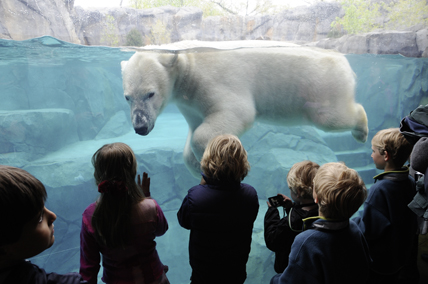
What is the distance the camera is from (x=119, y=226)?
45.5 inches

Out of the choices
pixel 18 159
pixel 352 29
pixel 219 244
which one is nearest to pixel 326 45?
pixel 352 29

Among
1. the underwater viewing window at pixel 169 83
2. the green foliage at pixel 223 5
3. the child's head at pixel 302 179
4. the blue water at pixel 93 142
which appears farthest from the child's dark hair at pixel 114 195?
the blue water at pixel 93 142

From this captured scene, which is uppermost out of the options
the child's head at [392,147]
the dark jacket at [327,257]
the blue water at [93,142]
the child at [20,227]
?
the child at [20,227]

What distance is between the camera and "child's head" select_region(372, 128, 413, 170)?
165 centimetres

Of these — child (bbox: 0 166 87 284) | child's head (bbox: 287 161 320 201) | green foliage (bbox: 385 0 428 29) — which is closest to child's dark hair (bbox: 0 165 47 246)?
child (bbox: 0 166 87 284)

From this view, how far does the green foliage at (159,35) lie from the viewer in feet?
Result: 8.53

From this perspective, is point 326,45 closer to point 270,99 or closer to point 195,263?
point 270,99

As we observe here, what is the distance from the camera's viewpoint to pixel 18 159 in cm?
616

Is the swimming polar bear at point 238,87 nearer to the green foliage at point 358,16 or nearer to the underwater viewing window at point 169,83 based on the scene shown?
the underwater viewing window at point 169,83

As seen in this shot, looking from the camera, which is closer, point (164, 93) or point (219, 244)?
point (219, 244)

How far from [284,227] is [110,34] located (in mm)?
2501

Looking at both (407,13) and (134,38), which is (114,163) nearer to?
(134,38)

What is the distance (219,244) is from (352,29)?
2.90m

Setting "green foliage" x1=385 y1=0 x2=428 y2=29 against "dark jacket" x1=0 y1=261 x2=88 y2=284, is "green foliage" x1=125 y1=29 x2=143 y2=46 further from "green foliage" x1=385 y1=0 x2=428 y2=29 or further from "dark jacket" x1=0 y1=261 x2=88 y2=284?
"green foliage" x1=385 y1=0 x2=428 y2=29
